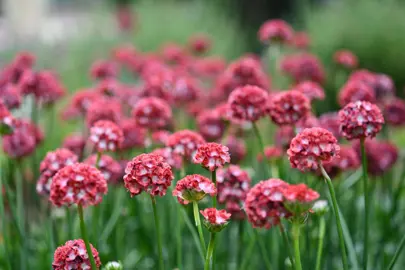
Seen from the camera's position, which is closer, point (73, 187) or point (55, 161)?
point (73, 187)

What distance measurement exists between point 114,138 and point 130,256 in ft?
3.05

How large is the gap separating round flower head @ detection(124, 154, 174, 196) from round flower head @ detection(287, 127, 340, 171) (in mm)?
299

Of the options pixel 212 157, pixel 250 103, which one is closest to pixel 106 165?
pixel 250 103

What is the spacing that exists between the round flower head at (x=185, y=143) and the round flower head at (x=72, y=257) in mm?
452

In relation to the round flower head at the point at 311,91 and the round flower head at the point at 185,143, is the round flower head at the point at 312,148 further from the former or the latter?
the round flower head at the point at 311,91

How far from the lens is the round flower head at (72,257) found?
1.36 metres

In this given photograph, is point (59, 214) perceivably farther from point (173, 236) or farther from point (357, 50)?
point (357, 50)

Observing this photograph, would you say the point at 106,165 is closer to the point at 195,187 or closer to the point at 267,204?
the point at 195,187

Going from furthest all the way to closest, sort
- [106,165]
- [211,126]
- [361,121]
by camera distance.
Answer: [211,126], [106,165], [361,121]

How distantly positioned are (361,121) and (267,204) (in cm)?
47

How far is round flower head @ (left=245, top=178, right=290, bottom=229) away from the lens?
4.02 ft

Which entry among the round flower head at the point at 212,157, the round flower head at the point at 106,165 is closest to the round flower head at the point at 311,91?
the round flower head at the point at 106,165

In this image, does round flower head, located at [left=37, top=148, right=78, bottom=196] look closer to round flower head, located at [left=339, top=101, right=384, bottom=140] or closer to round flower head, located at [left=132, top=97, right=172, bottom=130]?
round flower head, located at [left=132, top=97, right=172, bottom=130]

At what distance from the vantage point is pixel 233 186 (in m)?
1.74
